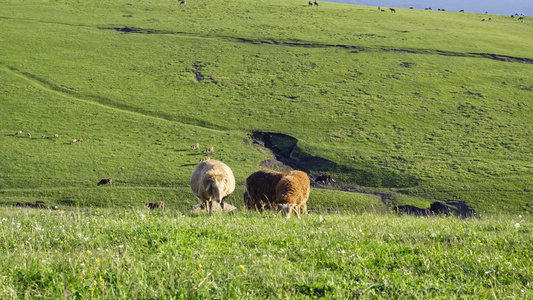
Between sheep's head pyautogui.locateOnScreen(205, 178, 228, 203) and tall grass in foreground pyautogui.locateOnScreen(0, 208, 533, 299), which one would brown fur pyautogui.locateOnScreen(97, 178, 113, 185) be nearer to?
sheep's head pyautogui.locateOnScreen(205, 178, 228, 203)

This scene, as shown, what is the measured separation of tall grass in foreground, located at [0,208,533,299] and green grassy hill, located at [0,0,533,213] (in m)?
22.6

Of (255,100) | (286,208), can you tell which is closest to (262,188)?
(286,208)

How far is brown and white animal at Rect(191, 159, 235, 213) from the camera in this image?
1812 centimetres

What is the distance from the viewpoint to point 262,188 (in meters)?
18.2

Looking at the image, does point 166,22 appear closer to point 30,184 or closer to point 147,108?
point 147,108

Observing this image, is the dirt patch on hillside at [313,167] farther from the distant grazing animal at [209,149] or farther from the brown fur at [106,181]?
the brown fur at [106,181]

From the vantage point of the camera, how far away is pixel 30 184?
36469 millimetres

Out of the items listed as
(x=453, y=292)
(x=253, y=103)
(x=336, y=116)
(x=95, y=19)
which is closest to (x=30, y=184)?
(x=253, y=103)

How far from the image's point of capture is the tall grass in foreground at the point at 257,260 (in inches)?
245

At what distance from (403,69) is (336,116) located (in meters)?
18.4

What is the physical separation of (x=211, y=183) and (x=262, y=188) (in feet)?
6.59

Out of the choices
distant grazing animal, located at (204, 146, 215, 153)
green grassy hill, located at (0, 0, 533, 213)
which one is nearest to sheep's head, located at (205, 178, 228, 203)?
green grassy hill, located at (0, 0, 533, 213)

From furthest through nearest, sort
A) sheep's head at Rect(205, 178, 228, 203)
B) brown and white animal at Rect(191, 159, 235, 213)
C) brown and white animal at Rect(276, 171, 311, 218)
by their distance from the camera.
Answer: brown and white animal at Rect(191, 159, 235, 213) → sheep's head at Rect(205, 178, 228, 203) → brown and white animal at Rect(276, 171, 311, 218)

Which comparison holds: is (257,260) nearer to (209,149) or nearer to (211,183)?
(211,183)
